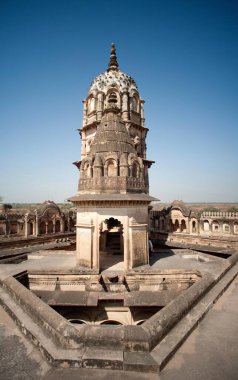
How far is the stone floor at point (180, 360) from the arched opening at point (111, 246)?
7.55 meters

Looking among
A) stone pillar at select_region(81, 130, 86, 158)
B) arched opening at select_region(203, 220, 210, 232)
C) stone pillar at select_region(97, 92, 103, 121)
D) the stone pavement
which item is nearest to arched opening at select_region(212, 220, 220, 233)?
arched opening at select_region(203, 220, 210, 232)

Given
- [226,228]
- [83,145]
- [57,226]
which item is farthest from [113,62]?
[226,228]

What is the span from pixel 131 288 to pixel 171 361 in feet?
22.0

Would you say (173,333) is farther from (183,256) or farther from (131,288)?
(183,256)

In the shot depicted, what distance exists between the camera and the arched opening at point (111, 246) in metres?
13.4

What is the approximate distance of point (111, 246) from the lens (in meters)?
18.3

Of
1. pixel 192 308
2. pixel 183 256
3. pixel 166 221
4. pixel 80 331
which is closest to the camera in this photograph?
pixel 80 331

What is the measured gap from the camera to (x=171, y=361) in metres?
4.20

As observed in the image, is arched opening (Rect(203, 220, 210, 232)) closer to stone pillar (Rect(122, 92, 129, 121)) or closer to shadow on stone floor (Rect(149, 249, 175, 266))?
shadow on stone floor (Rect(149, 249, 175, 266))

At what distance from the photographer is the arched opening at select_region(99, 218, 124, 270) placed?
44.0ft

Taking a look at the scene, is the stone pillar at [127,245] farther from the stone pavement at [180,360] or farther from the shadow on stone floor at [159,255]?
the stone pavement at [180,360]

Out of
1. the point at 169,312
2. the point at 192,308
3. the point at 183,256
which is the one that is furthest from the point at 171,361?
the point at 183,256

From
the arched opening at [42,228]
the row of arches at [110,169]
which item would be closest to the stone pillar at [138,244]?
the row of arches at [110,169]

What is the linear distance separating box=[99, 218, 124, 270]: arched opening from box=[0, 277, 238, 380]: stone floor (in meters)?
7.55
